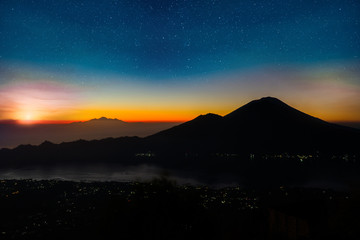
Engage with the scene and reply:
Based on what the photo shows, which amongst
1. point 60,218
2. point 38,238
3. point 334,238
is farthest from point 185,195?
point 60,218

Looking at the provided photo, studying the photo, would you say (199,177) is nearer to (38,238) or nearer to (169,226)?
(38,238)

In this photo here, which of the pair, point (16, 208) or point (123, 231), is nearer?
point (123, 231)

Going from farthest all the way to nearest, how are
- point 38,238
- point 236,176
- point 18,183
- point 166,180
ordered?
point 236,176
point 18,183
point 38,238
point 166,180

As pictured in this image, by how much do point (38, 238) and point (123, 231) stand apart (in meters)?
61.3

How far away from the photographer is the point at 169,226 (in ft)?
50.0

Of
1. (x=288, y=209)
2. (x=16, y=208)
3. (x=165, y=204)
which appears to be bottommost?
(x=16, y=208)

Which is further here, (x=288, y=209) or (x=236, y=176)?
(x=236, y=176)

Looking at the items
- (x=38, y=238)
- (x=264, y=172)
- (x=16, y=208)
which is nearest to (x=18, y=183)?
(x=16, y=208)

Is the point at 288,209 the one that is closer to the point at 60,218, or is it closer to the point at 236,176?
the point at 60,218

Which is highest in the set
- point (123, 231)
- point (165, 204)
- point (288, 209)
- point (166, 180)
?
point (166, 180)

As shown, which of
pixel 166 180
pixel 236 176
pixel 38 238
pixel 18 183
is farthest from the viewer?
pixel 236 176

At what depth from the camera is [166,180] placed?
53.4 ft

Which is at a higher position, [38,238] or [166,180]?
[166,180]

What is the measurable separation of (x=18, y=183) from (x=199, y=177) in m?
113
